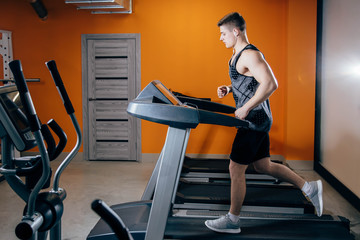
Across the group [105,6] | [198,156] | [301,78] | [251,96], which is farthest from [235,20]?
[198,156]

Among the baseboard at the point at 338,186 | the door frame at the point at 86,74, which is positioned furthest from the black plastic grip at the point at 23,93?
the door frame at the point at 86,74

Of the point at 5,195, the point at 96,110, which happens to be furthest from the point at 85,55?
the point at 5,195

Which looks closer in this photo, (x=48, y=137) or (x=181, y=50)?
(x=48, y=137)

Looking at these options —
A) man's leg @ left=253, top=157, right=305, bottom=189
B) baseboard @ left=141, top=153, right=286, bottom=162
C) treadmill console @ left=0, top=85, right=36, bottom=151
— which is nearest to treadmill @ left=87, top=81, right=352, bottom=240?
man's leg @ left=253, top=157, right=305, bottom=189

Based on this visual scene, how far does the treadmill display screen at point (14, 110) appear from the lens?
61.5 inches

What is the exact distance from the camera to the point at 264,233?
7.17 ft

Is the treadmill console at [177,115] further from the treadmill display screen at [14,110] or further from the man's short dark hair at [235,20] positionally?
the man's short dark hair at [235,20]

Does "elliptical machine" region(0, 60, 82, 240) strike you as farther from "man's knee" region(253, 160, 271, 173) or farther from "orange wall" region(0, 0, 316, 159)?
"orange wall" region(0, 0, 316, 159)

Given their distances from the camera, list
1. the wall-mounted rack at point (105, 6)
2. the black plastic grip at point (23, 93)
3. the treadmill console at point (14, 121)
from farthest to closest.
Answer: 1. the wall-mounted rack at point (105, 6)
2. the treadmill console at point (14, 121)
3. the black plastic grip at point (23, 93)

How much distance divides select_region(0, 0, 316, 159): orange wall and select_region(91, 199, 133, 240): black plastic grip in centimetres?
375

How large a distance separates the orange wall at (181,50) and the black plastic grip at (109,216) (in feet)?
12.3

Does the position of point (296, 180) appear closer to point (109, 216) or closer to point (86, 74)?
point (109, 216)

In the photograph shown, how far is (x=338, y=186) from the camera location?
3.54 meters

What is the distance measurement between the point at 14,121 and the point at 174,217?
1.35 metres
